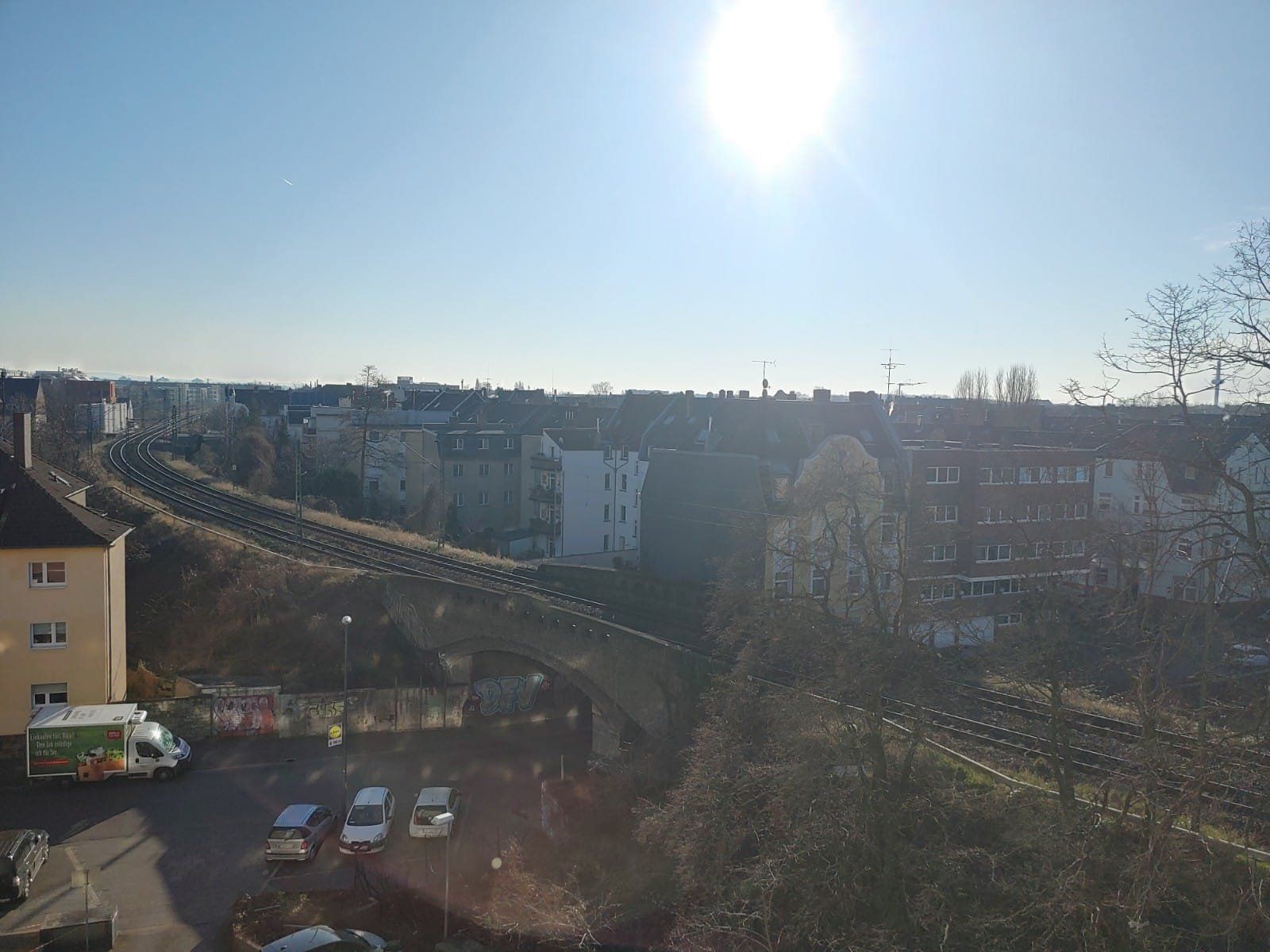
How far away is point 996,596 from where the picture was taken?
29.6 meters

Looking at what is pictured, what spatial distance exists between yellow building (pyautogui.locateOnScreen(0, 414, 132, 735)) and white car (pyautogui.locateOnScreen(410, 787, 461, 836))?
311 inches

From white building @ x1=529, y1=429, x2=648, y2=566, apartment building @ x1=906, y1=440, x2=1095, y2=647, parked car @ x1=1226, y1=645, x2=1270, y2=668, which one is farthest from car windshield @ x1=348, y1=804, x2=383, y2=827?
white building @ x1=529, y1=429, x2=648, y2=566

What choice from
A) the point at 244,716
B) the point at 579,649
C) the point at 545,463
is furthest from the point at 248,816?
the point at 545,463

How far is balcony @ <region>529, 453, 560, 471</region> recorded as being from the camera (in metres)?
38.9

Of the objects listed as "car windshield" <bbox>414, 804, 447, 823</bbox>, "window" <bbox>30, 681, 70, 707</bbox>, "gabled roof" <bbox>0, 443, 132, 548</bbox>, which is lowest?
"car windshield" <bbox>414, 804, 447, 823</bbox>

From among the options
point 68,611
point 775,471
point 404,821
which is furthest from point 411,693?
point 775,471

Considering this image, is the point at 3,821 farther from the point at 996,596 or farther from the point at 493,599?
the point at 996,596

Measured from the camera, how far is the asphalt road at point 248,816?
13742mm

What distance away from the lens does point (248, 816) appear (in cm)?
1656

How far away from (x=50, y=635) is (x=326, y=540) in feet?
39.1

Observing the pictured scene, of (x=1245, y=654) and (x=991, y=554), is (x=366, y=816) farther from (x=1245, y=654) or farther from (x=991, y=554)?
(x=991, y=554)

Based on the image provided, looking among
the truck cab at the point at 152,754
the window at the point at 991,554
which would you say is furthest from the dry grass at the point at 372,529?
the window at the point at 991,554

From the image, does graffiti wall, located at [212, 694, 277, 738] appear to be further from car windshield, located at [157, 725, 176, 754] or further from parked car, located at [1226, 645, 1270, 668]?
parked car, located at [1226, 645, 1270, 668]

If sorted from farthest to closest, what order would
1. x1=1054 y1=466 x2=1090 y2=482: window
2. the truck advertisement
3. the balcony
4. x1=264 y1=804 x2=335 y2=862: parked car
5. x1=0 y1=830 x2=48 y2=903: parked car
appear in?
1. the balcony
2. x1=1054 y1=466 x2=1090 y2=482: window
3. the truck advertisement
4. x1=264 y1=804 x2=335 y2=862: parked car
5. x1=0 y1=830 x2=48 y2=903: parked car
